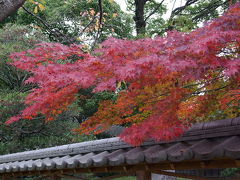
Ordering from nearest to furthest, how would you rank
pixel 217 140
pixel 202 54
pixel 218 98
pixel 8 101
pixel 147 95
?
pixel 217 140, pixel 202 54, pixel 147 95, pixel 218 98, pixel 8 101

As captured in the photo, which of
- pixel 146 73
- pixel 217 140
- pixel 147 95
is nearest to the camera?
pixel 217 140

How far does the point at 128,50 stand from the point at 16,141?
8173 mm

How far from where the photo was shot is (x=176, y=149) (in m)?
3.07

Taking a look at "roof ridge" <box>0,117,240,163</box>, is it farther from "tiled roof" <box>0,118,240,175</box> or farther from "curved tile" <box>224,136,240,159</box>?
"curved tile" <box>224,136,240,159</box>

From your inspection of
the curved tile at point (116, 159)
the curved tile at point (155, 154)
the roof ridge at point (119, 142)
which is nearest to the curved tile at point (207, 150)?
the roof ridge at point (119, 142)

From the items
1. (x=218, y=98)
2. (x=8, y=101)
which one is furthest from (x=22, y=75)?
(x=218, y=98)

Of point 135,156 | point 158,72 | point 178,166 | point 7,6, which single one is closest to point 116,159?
point 135,156

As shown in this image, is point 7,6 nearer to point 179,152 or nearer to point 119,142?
point 119,142

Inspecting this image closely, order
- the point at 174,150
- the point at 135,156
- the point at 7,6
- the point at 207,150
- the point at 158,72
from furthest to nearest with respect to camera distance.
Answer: the point at 7,6, the point at 158,72, the point at 135,156, the point at 174,150, the point at 207,150

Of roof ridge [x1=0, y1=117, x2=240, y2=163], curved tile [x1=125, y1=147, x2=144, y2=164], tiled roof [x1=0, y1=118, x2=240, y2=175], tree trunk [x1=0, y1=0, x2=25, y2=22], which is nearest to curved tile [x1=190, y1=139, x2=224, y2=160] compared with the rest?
tiled roof [x1=0, y1=118, x2=240, y2=175]

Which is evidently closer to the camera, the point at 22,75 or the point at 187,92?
the point at 187,92

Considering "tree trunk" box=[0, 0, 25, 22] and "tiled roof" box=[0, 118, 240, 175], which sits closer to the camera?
"tiled roof" box=[0, 118, 240, 175]

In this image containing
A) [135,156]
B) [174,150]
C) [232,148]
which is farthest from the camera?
[135,156]

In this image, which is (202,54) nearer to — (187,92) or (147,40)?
(187,92)
